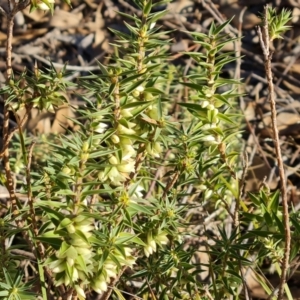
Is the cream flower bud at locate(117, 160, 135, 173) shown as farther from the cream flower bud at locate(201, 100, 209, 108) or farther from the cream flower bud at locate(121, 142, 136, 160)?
the cream flower bud at locate(201, 100, 209, 108)

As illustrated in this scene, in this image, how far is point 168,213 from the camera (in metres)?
1.68

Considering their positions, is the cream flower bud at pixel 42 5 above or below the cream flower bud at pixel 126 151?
above

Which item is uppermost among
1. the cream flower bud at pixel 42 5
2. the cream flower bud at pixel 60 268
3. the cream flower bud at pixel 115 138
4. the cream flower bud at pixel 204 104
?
the cream flower bud at pixel 42 5

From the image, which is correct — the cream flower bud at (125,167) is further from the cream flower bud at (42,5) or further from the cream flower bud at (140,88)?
the cream flower bud at (42,5)

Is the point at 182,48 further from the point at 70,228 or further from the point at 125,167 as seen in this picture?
the point at 70,228

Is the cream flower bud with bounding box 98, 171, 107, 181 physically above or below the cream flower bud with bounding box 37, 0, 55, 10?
below

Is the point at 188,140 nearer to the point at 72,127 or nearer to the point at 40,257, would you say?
the point at 40,257

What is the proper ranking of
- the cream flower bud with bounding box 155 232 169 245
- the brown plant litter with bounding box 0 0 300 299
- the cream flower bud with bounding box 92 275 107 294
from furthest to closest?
1. the brown plant litter with bounding box 0 0 300 299
2. the cream flower bud with bounding box 155 232 169 245
3. the cream flower bud with bounding box 92 275 107 294

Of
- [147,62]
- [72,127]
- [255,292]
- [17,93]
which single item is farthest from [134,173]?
[72,127]

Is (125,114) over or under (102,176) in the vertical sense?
over

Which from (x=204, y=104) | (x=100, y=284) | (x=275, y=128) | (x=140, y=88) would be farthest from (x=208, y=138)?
(x=100, y=284)

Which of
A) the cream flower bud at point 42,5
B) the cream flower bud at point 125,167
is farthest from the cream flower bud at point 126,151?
the cream flower bud at point 42,5

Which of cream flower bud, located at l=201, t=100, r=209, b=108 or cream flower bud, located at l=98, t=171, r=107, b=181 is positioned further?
cream flower bud, located at l=201, t=100, r=209, b=108

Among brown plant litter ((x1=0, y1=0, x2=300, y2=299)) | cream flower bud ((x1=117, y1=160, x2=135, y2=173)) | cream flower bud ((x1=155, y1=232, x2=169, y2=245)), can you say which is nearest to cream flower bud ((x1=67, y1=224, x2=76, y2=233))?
cream flower bud ((x1=117, y1=160, x2=135, y2=173))
